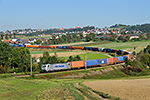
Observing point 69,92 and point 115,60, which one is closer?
point 69,92

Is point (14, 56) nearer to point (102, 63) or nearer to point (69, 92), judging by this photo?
point (102, 63)

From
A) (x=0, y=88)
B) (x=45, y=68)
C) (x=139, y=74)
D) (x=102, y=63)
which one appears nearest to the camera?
(x=0, y=88)

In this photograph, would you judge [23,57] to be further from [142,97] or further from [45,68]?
[142,97]

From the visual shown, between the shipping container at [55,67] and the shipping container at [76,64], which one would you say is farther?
the shipping container at [76,64]

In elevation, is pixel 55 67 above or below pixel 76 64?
below

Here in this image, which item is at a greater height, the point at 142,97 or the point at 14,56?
the point at 14,56

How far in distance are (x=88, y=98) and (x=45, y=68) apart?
2437 centimetres

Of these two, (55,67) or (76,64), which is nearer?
(55,67)

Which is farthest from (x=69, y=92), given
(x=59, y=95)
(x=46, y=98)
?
(x=46, y=98)

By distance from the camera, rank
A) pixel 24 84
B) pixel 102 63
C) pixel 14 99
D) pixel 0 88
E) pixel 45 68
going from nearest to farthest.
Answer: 1. pixel 14 99
2. pixel 0 88
3. pixel 24 84
4. pixel 45 68
5. pixel 102 63

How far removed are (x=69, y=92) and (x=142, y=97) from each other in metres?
9.61

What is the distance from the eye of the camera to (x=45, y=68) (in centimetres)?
4741

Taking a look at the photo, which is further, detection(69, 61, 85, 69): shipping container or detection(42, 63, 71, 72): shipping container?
detection(69, 61, 85, 69): shipping container

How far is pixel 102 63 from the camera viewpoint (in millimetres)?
57656
